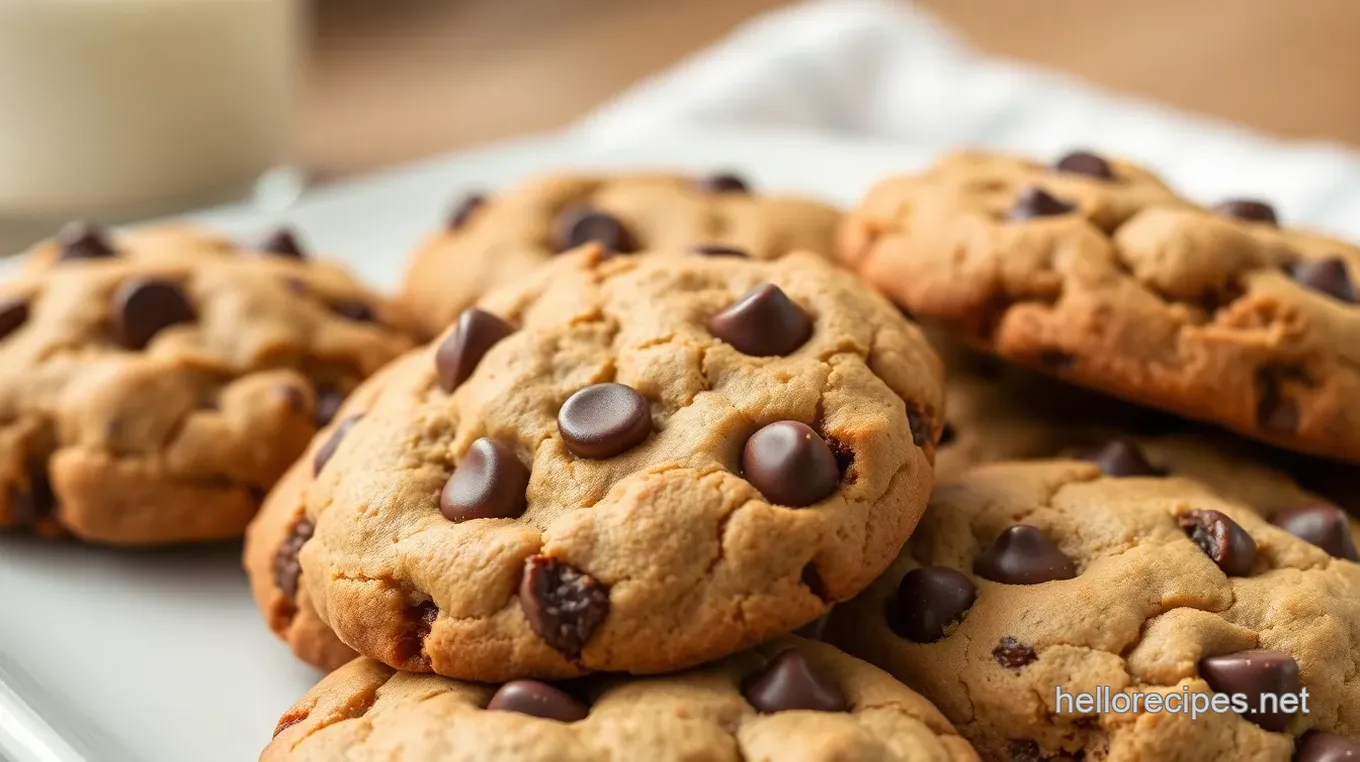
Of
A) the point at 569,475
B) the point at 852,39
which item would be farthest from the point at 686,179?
the point at 852,39

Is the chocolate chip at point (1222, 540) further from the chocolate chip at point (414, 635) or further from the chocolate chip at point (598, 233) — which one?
the chocolate chip at point (598, 233)

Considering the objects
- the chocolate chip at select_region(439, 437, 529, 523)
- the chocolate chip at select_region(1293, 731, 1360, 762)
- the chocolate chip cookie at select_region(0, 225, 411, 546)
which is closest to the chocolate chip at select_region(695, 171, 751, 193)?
the chocolate chip cookie at select_region(0, 225, 411, 546)

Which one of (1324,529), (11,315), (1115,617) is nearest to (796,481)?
(1115,617)

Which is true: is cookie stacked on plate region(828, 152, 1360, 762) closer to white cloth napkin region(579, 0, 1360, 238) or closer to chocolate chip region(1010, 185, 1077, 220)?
chocolate chip region(1010, 185, 1077, 220)

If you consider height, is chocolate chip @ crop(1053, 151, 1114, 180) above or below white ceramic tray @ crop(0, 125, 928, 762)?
above

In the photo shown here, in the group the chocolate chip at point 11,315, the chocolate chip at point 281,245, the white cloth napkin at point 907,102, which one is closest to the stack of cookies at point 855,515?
the chocolate chip at point 11,315

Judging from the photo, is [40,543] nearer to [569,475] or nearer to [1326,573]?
[569,475]
